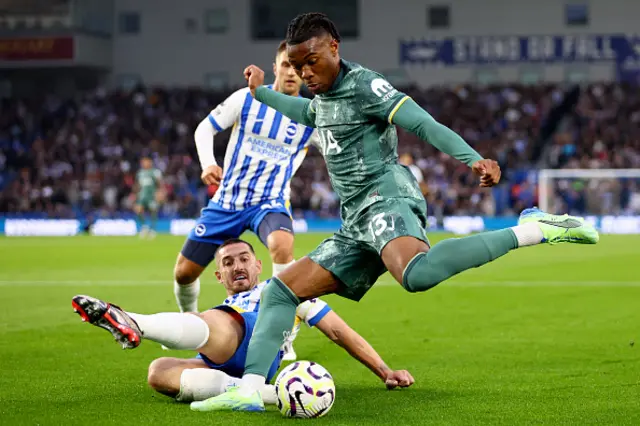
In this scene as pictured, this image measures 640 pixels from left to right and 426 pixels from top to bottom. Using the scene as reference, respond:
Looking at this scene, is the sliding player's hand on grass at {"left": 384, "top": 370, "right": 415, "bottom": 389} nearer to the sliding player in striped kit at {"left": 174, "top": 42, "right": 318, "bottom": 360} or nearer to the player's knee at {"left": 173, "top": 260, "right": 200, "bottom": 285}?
the sliding player in striped kit at {"left": 174, "top": 42, "right": 318, "bottom": 360}

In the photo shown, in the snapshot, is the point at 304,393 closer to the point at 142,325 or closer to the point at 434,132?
the point at 142,325

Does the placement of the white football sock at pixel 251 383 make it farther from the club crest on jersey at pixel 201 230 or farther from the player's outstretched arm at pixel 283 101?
the club crest on jersey at pixel 201 230

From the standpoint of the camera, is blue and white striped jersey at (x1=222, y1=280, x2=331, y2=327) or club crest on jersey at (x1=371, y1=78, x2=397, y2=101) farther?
blue and white striped jersey at (x1=222, y1=280, x2=331, y2=327)

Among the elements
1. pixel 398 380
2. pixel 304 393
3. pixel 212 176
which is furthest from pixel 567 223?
pixel 212 176

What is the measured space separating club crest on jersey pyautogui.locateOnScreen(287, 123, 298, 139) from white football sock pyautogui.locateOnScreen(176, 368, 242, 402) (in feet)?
9.46

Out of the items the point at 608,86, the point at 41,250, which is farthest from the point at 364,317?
the point at 608,86

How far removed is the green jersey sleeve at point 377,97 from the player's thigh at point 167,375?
6.01 feet

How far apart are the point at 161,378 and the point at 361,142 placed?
1.78 meters

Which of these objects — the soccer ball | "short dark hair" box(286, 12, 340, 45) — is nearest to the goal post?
"short dark hair" box(286, 12, 340, 45)

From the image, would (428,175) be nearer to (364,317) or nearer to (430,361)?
(364,317)

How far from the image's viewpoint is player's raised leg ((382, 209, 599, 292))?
17.5 feet

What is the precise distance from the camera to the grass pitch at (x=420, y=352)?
224 inches

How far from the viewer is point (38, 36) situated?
42.0m

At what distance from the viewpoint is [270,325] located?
5.74 m
